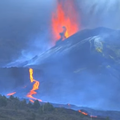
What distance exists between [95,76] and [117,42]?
29.2 m

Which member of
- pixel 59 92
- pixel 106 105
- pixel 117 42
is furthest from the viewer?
pixel 117 42

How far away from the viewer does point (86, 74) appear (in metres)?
92.9

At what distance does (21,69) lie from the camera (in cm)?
9538

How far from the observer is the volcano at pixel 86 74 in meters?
78.9

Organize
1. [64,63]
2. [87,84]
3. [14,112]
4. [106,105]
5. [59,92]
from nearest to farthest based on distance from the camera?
[14,112]
[106,105]
[59,92]
[87,84]
[64,63]

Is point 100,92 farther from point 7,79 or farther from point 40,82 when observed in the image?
point 7,79

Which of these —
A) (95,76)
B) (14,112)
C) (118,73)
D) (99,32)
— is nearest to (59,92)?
(95,76)

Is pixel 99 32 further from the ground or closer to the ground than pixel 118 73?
further from the ground

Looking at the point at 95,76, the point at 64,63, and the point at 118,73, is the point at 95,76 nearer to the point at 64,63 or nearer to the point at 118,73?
the point at 118,73

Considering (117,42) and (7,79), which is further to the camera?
(117,42)

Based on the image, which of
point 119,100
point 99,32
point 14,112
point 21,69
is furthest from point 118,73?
point 14,112

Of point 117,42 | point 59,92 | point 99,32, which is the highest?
point 99,32

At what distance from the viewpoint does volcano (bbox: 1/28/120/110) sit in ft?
259

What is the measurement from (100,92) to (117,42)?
3732cm
